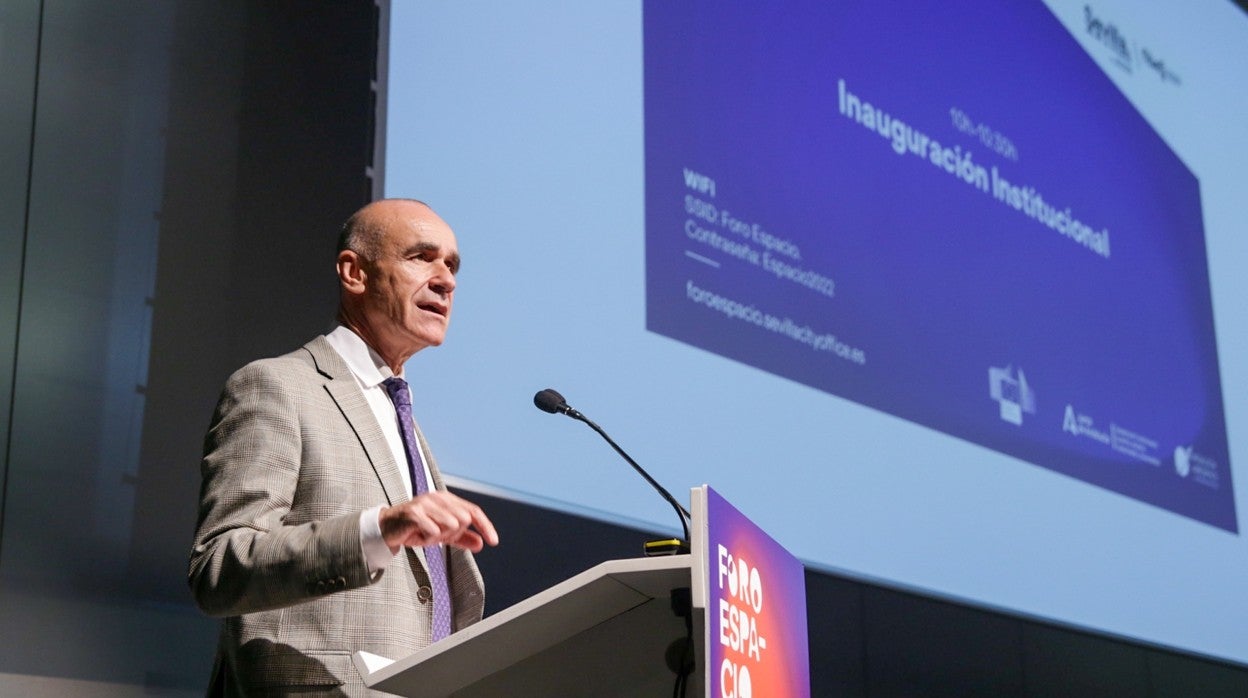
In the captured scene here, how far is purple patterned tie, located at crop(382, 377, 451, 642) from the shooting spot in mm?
1677

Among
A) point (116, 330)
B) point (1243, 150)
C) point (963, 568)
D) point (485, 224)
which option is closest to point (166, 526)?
point (116, 330)

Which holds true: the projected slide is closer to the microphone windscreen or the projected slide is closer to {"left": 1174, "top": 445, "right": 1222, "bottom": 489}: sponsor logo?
{"left": 1174, "top": 445, "right": 1222, "bottom": 489}: sponsor logo

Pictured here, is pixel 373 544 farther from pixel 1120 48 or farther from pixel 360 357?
pixel 1120 48

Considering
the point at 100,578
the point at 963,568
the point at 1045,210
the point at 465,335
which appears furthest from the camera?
the point at 1045,210

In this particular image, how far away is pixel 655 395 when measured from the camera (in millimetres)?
3105

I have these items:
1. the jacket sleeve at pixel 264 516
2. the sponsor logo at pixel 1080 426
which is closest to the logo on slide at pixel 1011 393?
the sponsor logo at pixel 1080 426

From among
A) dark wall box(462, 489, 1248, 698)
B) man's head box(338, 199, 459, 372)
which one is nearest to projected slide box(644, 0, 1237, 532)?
dark wall box(462, 489, 1248, 698)

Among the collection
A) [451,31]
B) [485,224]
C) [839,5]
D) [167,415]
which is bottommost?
[167,415]

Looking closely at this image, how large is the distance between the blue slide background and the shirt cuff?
4.20 ft

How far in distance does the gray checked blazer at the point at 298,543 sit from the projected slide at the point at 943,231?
59.9 inches

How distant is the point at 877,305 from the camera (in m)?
3.77

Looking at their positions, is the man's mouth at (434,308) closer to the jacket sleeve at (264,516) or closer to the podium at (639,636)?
the jacket sleeve at (264,516)

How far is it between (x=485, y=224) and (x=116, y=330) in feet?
2.43

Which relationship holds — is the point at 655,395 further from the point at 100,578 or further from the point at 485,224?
the point at 100,578
